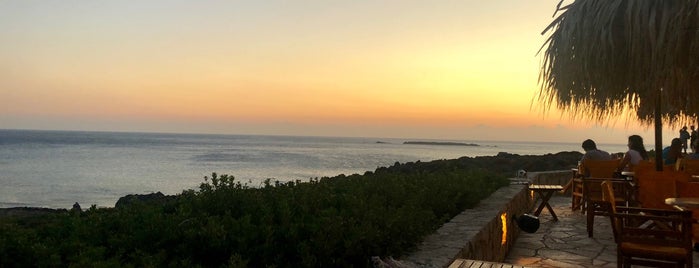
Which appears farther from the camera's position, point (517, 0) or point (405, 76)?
point (405, 76)

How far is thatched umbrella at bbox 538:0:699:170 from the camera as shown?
16.7ft

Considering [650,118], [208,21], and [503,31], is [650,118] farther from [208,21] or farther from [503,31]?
[208,21]

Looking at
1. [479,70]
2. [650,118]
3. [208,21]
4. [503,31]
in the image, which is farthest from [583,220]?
[208,21]

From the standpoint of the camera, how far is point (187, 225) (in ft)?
10.6

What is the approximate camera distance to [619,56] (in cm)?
573

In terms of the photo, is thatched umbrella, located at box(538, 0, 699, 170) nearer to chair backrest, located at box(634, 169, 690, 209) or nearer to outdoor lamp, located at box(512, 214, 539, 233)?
chair backrest, located at box(634, 169, 690, 209)

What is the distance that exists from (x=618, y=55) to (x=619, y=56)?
0.02 m

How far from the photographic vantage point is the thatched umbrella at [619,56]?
509cm

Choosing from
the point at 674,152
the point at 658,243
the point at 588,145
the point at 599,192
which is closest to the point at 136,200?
the point at 658,243

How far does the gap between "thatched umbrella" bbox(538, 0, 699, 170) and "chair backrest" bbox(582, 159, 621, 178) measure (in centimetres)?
112

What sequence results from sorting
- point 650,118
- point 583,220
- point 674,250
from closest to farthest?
point 674,250 → point 583,220 → point 650,118

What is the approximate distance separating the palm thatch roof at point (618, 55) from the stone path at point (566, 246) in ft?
5.30

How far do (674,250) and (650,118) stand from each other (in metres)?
7.47

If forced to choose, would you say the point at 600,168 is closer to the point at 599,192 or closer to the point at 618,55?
the point at 599,192
